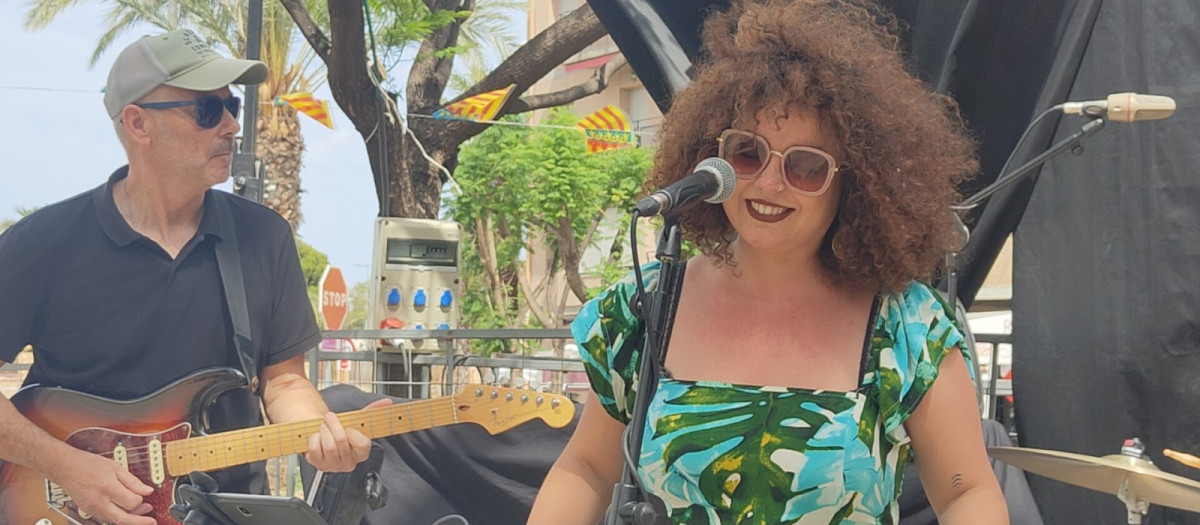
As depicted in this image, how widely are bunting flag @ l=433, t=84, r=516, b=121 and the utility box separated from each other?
1328mm

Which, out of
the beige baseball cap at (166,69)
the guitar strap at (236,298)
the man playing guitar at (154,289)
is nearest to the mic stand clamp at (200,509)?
the man playing guitar at (154,289)

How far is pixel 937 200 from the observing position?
79.0 inches

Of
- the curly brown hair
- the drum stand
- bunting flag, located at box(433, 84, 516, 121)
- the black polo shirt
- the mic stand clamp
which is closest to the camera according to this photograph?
the curly brown hair

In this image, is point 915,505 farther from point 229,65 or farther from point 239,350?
point 229,65

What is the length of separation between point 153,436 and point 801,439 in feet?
7.02

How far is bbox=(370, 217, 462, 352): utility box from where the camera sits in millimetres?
9250

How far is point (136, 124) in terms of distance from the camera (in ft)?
11.0

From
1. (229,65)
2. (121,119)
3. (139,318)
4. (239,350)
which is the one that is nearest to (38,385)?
(139,318)

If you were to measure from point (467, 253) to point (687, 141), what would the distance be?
21.7 meters

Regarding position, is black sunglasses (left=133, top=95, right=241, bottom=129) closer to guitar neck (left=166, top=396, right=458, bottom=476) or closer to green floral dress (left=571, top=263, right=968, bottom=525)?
guitar neck (left=166, top=396, right=458, bottom=476)

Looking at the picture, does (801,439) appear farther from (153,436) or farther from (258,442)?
(153,436)

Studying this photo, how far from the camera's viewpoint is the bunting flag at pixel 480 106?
33.9ft

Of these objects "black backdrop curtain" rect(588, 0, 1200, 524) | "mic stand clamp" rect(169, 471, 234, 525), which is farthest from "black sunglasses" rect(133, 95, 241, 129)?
"black backdrop curtain" rect(588, 0, 1200, 524)

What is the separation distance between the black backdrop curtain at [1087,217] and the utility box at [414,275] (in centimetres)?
505
